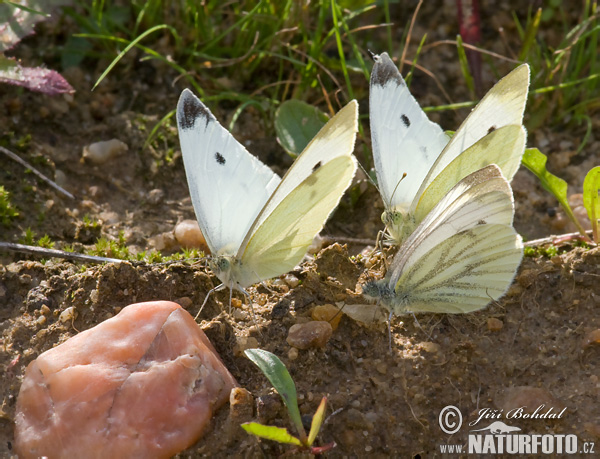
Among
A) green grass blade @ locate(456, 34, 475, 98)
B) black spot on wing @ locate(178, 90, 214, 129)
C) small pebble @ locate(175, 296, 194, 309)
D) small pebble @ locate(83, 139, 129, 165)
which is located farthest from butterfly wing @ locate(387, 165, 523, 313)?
small pebble @ locate(83, 139, 129, 165)

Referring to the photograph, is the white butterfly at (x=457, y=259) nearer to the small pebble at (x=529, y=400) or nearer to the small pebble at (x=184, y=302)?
the small pebble at (x=529, y=400)

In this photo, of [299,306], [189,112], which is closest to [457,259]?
[299,306]

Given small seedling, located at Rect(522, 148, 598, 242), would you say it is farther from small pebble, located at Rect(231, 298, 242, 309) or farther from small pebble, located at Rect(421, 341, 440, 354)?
small pebble, located at Rect(231, 298, 242, 309)

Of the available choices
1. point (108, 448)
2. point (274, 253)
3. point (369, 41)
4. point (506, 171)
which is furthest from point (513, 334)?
point (369, 41)

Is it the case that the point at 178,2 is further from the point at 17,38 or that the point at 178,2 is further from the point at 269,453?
the point at 269,453

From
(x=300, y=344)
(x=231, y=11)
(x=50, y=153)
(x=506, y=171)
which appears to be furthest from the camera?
(x=231, y=11)

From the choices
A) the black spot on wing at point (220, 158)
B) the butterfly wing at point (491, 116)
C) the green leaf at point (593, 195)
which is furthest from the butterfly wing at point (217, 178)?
the green leaf at point (593, 195)
